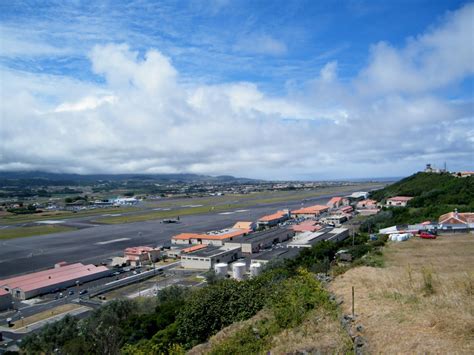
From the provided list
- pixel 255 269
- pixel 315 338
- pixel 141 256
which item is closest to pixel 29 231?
pixel 141 256

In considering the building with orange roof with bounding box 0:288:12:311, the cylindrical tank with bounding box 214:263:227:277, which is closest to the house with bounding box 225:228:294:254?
the cylindrical tank with bounding box 214:263:227:277

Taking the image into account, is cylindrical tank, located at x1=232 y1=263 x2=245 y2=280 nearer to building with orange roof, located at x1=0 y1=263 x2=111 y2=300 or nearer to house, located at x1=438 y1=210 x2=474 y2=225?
building with orange roof, located at x1=0 y1=263 x2=111 y2=300

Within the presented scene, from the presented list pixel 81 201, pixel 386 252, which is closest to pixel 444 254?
pixel 386 252

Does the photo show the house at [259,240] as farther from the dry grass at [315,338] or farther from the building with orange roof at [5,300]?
the dry grass at [315,338]

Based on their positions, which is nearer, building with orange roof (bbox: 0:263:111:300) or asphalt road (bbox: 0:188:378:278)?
building with orange roof (bbox: 0:263:111:300)

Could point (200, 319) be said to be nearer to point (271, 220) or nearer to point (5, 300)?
point (5, 300)

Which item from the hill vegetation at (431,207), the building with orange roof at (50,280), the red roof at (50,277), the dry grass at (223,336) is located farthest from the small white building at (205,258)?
the dry grass at (223,336)
